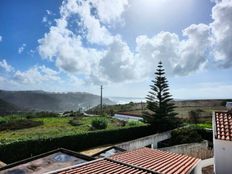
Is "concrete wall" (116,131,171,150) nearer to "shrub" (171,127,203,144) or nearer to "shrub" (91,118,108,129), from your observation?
"shrub" (171,127,203,144)

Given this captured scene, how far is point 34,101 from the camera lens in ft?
463

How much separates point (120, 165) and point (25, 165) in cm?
427

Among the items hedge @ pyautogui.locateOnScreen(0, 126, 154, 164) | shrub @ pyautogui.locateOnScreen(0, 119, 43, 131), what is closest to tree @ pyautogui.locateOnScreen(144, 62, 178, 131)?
hedge @ pyautogui.locateOnScreen(0, 126, 154, 164)

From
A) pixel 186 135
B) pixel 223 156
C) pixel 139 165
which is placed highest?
pixel 139 165

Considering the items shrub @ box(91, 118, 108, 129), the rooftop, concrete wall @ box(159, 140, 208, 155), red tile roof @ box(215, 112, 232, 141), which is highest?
red tile roof @ box(215, 112, 232, 141)

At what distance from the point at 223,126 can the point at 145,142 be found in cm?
989

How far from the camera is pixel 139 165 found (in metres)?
9.92

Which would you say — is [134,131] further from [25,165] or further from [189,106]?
[25,165]

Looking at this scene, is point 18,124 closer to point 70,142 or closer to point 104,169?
point 70,142

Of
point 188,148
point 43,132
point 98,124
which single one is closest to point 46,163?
point 188,148

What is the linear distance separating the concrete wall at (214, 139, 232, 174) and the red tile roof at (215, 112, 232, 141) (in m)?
0.26

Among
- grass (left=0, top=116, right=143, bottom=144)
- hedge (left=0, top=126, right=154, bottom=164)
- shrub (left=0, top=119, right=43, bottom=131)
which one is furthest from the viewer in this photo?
shrub (left=0, top=119, right=43, bottom=131)

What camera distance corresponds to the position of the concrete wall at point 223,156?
40.7 ft

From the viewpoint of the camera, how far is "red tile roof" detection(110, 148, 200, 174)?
384 inches
